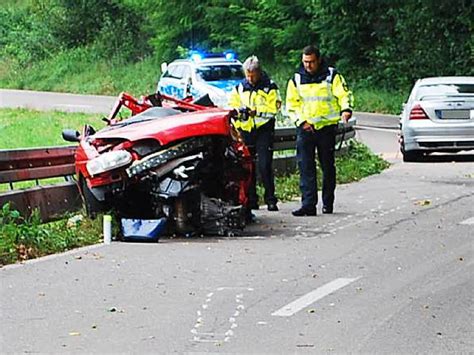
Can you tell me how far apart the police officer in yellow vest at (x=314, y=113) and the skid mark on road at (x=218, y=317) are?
4874 mm

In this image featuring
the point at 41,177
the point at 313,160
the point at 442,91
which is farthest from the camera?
the point at 442,91

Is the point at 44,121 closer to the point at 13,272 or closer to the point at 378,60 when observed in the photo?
the point at 378,60

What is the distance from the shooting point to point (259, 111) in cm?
1439

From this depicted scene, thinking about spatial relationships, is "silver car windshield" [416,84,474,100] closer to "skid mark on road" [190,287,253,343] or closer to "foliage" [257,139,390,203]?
"foliage" [257,139,390,203]

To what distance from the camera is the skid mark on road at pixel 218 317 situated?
7.75m

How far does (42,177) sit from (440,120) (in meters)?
9.88

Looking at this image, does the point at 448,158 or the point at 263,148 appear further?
the point at 448,158

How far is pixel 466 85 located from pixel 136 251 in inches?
464

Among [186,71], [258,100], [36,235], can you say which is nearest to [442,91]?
[258,100]

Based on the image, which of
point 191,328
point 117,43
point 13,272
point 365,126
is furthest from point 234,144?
point 117,43

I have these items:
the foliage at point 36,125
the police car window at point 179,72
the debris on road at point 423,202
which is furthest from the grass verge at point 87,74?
the debris on road at point 423,202

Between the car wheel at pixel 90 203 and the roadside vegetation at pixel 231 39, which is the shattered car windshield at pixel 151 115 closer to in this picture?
the car wheel at pixel 90 203

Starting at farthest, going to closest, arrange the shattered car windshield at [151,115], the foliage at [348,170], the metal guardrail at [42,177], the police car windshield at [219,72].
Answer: the police car windshield at [219,72], the foliage at [348,170], the shattered car windshield at [151,115], the metal guardrail at [42,177]

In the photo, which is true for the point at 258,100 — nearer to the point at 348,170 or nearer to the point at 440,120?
the point at 348,170
